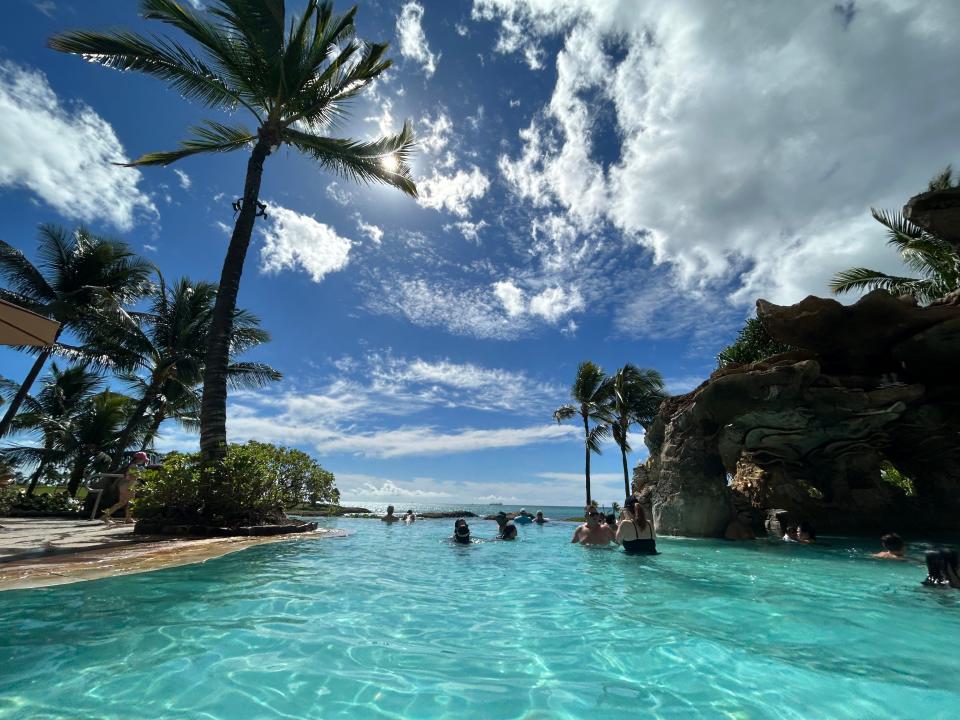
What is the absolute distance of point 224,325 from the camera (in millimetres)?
11289

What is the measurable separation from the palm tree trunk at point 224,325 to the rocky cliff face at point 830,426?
16.5 metres

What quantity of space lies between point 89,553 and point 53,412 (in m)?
27.3

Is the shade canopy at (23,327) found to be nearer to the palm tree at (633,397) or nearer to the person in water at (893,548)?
the person in water at (893,548)

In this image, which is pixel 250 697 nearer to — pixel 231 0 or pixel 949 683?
pixel 949 683

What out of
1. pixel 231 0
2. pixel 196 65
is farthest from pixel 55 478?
pixel 231 0

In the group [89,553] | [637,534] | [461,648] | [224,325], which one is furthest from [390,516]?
[461,648]

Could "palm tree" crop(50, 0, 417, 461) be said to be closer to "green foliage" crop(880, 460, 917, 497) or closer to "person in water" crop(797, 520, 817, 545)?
"person in water" crop(797, 520, 817, 545)

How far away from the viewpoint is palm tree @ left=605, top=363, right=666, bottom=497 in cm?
3125

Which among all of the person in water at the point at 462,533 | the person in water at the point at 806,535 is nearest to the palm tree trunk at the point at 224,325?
the person in water at the point at 462,533

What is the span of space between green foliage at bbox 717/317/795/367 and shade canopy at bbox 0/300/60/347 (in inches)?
1043

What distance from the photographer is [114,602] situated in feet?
16.3

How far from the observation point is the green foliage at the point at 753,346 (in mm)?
23812

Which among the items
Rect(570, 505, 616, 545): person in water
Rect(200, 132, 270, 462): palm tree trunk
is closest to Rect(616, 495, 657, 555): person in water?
Rect(570, 505, 616, 545): person in water

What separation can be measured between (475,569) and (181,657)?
21.1ft
